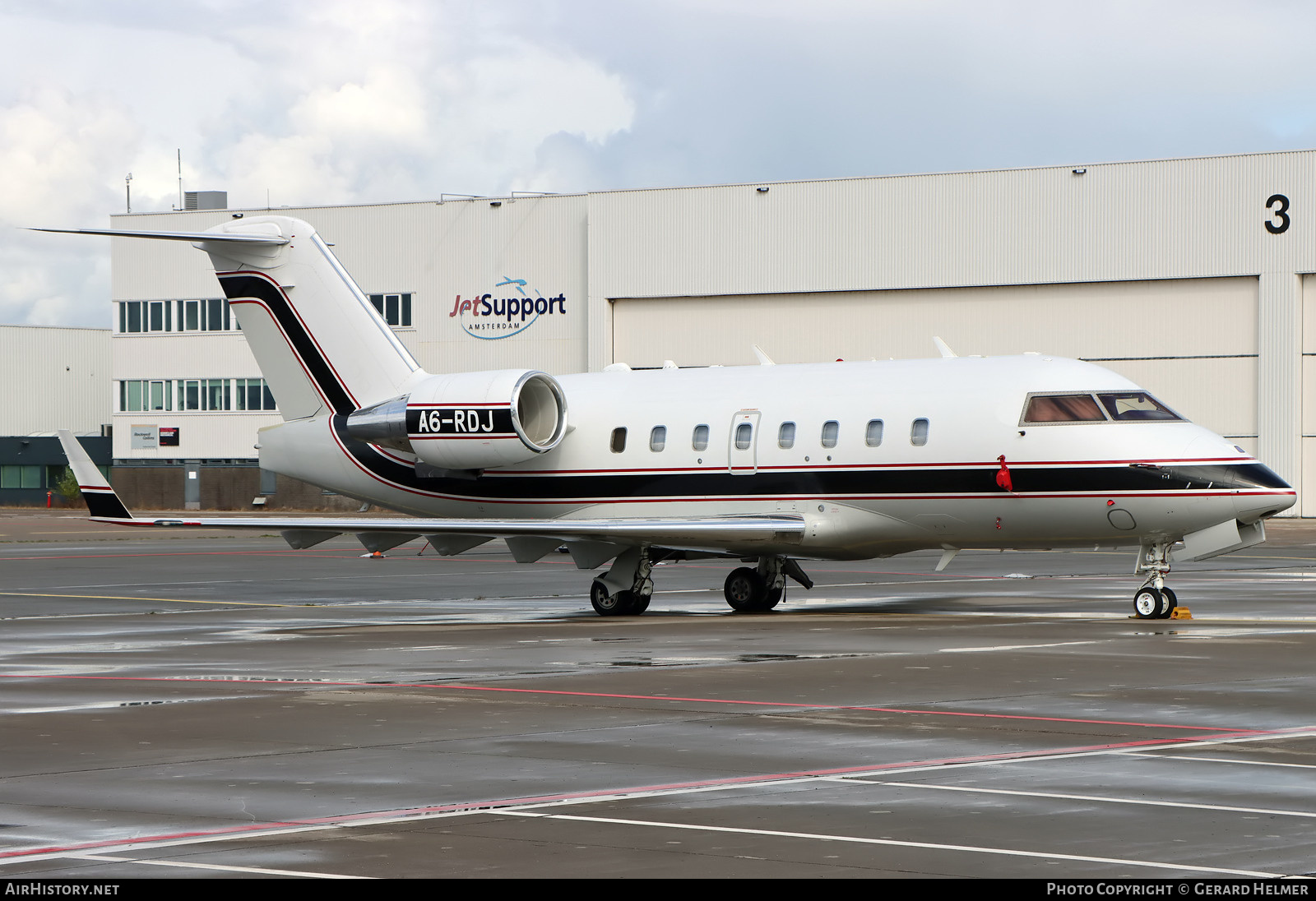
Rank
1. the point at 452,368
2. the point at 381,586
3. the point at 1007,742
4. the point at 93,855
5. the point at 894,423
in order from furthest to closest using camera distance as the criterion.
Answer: the point at 452,368
the point at 381,586
the point at 894,423
the point at 1007,742
the point at 93,855

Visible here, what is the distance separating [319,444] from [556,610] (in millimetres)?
4937

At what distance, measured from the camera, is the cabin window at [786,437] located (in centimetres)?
2541

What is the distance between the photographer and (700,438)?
2631 centimetres

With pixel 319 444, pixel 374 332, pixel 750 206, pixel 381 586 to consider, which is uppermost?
pixel 750 206

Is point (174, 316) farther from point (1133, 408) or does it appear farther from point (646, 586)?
point (1133, 408)

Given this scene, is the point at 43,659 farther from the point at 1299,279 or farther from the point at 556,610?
the point at 1299,279

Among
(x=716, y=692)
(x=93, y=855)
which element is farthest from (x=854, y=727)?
(x=93, y=855)

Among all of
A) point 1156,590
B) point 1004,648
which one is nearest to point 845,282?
point 1156,590

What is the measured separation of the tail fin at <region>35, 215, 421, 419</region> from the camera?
28734 mm

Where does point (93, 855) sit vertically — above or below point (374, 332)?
below

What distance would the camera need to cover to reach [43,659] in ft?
63.8

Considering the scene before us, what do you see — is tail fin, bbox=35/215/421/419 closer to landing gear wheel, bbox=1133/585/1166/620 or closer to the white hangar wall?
landing gear wheel, bbox=1133/585/1166/620

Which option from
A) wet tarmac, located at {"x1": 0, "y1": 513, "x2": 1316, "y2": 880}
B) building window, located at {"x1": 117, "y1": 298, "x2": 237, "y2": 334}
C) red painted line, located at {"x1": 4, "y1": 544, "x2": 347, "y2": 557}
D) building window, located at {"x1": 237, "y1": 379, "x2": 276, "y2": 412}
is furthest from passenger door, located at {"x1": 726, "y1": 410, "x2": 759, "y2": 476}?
building window, located at {"x1": 117, "y1": 298, "x2": 237, "y2": 334}

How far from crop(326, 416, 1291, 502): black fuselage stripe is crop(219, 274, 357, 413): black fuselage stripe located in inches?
12.9
